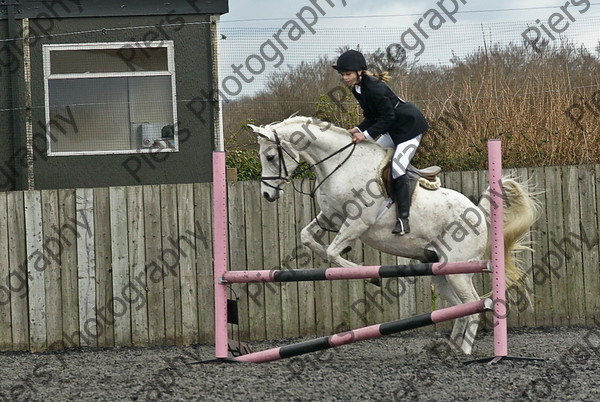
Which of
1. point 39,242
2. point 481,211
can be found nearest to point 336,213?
point 481,211

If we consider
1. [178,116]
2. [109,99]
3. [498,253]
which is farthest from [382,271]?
[109,99]

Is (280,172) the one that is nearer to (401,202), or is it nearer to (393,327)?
(401,202)

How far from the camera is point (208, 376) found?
5578mm

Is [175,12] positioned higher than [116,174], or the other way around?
[175,12]

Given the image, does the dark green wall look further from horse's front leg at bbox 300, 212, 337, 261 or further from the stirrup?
the stirrup

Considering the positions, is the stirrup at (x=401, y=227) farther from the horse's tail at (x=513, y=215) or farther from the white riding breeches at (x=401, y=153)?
the horse's tail at (x=513, y=215)

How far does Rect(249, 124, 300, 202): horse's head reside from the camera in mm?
6309

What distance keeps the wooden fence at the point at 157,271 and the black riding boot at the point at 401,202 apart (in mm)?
1824

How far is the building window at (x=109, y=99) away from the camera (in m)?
11.8

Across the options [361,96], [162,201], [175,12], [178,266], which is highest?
→ [175,12]

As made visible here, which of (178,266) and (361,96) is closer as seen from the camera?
(361,96)

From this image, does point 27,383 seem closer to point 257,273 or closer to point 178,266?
point 257,273

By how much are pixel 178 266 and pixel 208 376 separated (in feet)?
9.23

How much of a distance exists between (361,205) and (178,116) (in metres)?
5.85
